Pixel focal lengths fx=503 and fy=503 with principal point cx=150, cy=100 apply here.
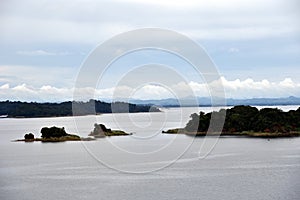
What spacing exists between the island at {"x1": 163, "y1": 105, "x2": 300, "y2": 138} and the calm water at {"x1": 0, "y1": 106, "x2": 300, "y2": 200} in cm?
497

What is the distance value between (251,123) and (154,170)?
26.0m

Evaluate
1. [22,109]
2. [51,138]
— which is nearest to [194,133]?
[51,138]

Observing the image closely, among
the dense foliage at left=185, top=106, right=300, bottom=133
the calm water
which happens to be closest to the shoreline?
the dense foliage at left=185, top=106, right=300, bottom=133

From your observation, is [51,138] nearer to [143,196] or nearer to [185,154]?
[185,154]

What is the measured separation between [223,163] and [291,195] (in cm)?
1136

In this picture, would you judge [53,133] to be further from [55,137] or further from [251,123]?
[251,123]

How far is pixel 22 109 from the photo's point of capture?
99.2 meters

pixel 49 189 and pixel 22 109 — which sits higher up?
pixel 22 109

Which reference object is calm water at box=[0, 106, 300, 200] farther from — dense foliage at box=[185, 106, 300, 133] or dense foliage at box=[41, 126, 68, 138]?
dense foliage at box=[185, 106, 300, 133]

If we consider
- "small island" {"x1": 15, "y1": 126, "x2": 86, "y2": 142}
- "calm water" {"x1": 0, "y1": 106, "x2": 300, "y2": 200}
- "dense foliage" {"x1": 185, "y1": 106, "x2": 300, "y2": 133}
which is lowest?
"calm water" {"x1": 0, "y1": 106, "x2": 300, "y2": 200}

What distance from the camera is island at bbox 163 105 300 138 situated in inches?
2046

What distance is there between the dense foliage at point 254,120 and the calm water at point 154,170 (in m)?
5.61

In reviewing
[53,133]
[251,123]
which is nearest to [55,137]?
[53,133]

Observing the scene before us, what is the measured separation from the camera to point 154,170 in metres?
29.9
